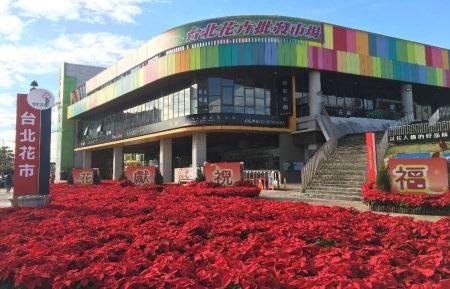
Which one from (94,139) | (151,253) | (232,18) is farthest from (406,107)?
(151,253)

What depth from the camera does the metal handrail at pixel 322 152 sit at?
73.1 ft

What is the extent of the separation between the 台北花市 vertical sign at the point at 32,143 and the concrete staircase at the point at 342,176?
12.5 metres

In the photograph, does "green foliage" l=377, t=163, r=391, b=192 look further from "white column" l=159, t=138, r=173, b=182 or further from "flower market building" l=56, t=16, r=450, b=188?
"white column" l=159, t=138, r=173, b=182

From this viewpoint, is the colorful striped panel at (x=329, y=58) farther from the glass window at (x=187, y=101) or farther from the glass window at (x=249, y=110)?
the glass window at (x=249, y=110)

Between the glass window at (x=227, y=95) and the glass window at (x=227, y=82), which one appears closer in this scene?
the glass window at (x=227, y=95)

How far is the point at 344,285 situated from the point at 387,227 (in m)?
3.91

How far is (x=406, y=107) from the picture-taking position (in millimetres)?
41844

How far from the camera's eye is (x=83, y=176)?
31141mm

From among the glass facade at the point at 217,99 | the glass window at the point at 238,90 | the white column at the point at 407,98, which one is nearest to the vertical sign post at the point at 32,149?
the glass facade at the point at 217,99

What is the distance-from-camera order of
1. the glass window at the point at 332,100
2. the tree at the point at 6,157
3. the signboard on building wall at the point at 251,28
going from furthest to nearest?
the tree at the point at 6,157
the glass window at the point at 332,100
the signboard on building wall at the point at 251,28

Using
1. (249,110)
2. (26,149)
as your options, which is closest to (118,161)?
(249,110)

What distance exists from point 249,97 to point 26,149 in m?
24.7

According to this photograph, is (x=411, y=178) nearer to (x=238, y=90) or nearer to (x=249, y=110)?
(x=249, y=110)

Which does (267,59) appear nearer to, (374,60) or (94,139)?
(374,60)
